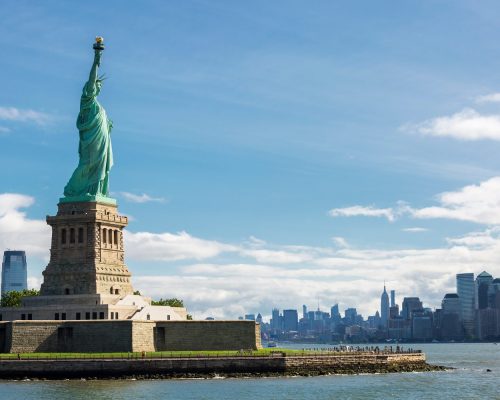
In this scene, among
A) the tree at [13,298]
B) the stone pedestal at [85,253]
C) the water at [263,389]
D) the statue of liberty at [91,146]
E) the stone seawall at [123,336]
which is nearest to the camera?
the water at [263,389]

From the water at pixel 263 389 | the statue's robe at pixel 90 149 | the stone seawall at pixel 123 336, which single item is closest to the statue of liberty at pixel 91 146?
the statue's robe at pixel 90 149

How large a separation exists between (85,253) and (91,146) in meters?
12.1

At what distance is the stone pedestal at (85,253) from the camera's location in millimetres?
108062

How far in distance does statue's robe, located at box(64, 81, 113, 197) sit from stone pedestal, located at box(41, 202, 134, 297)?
94.8 inches

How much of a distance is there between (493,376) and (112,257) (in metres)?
43.5

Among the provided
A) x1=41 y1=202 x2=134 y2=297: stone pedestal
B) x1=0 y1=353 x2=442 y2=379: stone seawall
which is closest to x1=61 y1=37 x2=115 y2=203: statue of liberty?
x1=41 y1=202 x2=134 y2=297: stone pedestal

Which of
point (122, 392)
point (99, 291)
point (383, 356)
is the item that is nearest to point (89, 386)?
point (122, 392)

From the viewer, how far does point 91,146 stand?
11269cm

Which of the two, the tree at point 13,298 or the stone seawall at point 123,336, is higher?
the tree at point 13,298

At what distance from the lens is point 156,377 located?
92812 millimetres

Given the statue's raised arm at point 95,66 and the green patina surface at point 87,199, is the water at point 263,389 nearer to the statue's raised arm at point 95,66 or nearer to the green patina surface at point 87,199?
the green patina surface at point 87,199

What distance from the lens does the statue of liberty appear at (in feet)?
369

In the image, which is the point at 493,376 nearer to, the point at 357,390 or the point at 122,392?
the point at 357,390

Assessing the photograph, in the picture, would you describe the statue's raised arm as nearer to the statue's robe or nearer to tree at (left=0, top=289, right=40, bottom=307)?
the statue's robe
